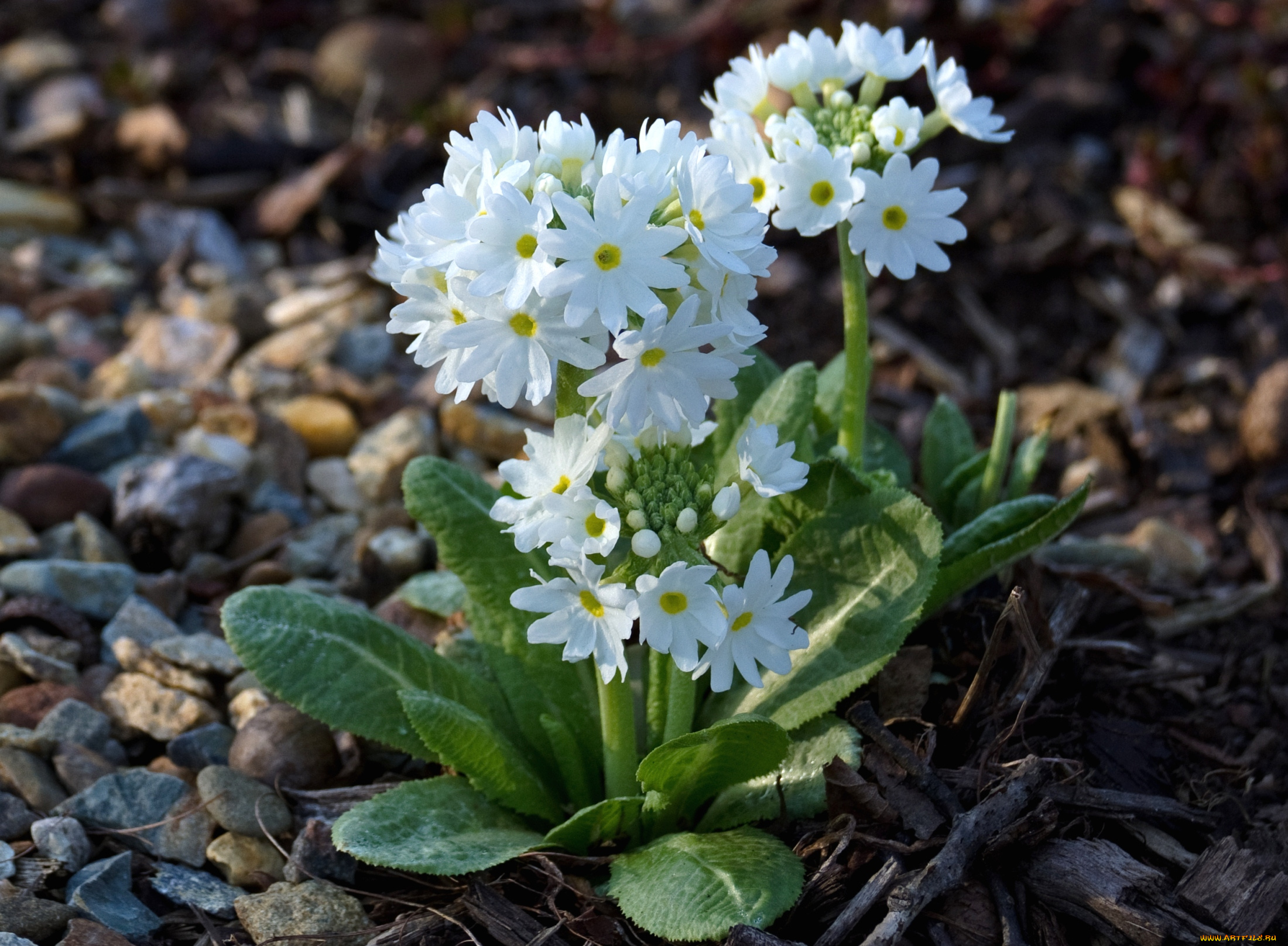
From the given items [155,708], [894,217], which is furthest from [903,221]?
[155,708]

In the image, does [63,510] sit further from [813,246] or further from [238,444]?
[813,246]

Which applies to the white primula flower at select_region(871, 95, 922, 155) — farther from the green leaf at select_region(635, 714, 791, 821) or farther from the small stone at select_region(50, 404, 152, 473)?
the small stone at select_region(50, 404, 152, 473)

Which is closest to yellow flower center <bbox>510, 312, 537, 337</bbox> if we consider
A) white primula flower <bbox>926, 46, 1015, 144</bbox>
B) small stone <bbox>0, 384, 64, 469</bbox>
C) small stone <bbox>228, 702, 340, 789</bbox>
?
white primula flower <bbox>926, 46, 1015, 144</bbox>

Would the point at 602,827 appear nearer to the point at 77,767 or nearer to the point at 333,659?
the point at 333,659

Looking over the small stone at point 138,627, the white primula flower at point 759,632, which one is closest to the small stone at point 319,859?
the small stone at point 138,627

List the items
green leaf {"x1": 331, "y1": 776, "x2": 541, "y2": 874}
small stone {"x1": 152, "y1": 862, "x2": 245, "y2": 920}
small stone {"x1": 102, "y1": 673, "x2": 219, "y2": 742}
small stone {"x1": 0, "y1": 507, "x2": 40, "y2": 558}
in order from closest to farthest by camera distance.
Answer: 1. green leaf {"x1": 331, "y1": 776, "x2": 541, "y2": 874}
2. small stone {"x1": 152, "y1": 862, "x2": 245, "y2": 920}
3. small stone {"x1": 102, "y1": 673, "x2": 219, "y2": 742}
4. small stone {"x1": 0, "y1": 507, "x2": 40, "y2": 558}

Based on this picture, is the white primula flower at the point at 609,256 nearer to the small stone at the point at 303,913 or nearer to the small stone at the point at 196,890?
the small stone at the point at 303,913

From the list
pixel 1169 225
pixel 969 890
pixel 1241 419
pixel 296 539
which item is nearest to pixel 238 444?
pixel 296 539

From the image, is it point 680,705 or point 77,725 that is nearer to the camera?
point 680,705
